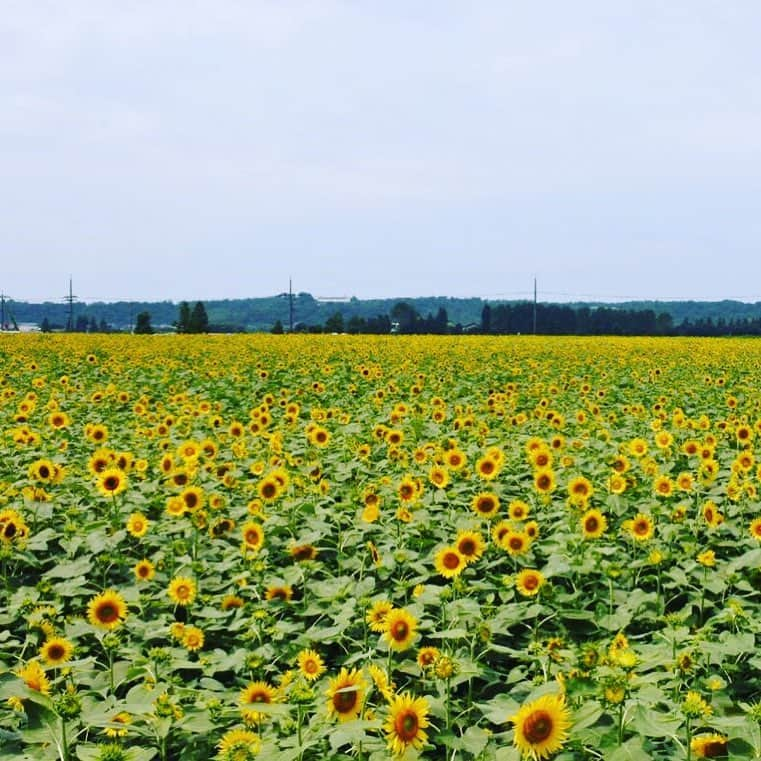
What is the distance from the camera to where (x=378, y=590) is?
3918 mm

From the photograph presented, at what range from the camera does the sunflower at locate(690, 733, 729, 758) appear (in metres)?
2.03

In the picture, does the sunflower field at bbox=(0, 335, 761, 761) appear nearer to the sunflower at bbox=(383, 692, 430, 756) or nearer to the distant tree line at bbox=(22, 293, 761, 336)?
the sunflower at bbox=(383, 692, 430, 756)

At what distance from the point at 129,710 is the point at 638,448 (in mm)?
4619

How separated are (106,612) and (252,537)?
112 centimetres

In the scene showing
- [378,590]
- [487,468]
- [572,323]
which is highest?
[572,323]

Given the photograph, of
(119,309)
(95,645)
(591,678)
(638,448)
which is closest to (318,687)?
(591,678)

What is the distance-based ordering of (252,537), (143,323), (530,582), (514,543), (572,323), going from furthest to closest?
(572,323) < (143,323) < (252,537) < (514,543) < (530,582)

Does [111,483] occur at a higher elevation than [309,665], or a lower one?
higher

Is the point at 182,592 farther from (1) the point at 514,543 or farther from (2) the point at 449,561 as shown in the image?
(1) the point at 514,543

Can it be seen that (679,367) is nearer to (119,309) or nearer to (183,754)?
(183,754)

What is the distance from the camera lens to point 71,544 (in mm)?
4219

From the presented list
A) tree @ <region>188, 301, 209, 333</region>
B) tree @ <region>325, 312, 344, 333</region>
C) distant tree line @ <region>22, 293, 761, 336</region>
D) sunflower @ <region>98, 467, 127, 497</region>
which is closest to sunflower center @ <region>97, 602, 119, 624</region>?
sunflower @ <region>98, 467, 127, 497</region>

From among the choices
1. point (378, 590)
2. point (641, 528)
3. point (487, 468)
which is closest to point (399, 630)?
point (378, 590)

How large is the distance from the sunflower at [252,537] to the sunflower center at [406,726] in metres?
2.17
